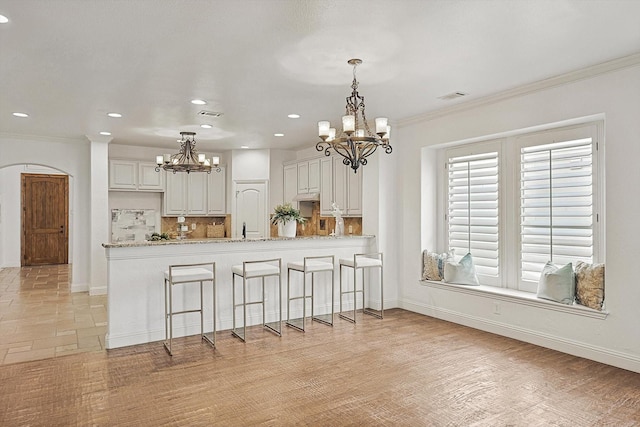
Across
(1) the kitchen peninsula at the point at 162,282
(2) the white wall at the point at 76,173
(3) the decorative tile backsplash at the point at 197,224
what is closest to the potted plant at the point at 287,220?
(1) the kitchen peninsula at the point at 162,282

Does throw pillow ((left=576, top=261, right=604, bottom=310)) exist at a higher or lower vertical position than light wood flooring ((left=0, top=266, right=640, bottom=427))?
higher

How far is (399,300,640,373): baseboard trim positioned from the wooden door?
385 inches

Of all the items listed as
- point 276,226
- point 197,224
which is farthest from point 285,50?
point 197,224

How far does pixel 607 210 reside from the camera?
3.90 meters

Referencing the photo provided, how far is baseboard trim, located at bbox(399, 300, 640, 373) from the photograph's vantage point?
3.82 meters

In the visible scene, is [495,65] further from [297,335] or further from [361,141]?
[297,335]

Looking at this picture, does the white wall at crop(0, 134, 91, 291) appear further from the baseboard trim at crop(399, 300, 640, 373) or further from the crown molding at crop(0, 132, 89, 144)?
the baseboard trim at crop(399, 300, 640, 373)

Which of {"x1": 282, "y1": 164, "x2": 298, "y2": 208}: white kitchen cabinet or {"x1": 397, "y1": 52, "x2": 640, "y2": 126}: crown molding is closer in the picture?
{"x1": 397, "y1": 52, "x2": 640, "y2": 126}: crown molding

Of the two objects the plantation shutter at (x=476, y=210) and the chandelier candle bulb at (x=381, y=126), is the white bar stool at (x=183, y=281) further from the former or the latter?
the plantation shutter at (x=476, y=210)

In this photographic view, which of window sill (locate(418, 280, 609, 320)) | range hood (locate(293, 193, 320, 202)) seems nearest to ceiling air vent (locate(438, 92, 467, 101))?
window sill (locate(418, 280, 609, 320))

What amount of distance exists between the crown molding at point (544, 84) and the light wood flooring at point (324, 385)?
2589mm

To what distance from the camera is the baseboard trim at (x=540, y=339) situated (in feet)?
12.5

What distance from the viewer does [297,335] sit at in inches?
194

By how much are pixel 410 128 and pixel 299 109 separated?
5.11 feet
